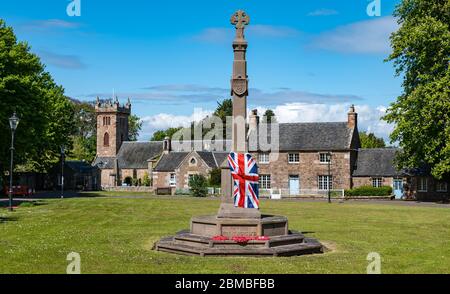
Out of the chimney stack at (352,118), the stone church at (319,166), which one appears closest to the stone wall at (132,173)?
the stone church at (319,166)

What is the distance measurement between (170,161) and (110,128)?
77.7ft

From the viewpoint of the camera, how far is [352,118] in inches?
2594

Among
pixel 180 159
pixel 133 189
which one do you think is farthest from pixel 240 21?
pixel 133 189

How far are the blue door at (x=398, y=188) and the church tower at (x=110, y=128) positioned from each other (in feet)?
166

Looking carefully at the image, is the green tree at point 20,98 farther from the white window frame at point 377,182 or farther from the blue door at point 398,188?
the blue door at point 398,188

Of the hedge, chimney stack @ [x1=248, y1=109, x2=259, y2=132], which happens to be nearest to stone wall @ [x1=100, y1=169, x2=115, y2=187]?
chimney stack @ [x1=248, y1=109, x2=259, y2=132]

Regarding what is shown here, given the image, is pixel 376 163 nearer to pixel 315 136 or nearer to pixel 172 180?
pixel 315 136

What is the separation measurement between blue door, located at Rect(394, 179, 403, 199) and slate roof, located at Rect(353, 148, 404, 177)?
0.85 meters

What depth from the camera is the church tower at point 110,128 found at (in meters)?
96.1

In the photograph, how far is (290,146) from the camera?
67.2 m

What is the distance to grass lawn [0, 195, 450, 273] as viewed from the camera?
15117 mm

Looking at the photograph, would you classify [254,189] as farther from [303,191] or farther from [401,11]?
[303,191]

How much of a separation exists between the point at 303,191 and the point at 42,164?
32.6m
